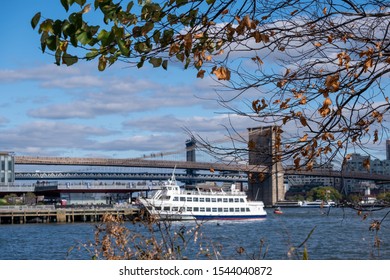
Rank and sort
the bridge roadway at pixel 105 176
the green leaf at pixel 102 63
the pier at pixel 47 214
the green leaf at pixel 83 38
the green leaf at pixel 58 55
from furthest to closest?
the bridge roadway at pixel 105 176
the pier at pixel 47 214
the green leaf at pixel 102 63
the green leaf at pixel 58 55
the green leaf at pixel 83 38

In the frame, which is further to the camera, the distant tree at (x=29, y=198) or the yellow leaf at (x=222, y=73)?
the distant tree at (x=29, y=198)

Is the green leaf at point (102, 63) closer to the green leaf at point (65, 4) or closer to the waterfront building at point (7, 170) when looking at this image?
the green leaf at point (65, 4)

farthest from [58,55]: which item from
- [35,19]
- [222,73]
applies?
[222,73]

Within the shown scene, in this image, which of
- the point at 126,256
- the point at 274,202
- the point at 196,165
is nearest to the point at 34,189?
the point at 196,165

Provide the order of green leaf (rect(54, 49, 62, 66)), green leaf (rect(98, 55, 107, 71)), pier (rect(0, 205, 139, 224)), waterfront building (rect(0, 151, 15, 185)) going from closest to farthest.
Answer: green leaf (rect(54, 49, 62, 66)) < green leaf (rect(98, 55, 107, 71)) < pier (rect(0, 205, 139, 224)) < waterfront building (rect(0, 151, 15, 185))

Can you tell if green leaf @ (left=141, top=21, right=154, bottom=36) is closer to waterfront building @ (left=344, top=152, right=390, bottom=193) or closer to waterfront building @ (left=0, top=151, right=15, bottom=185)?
waterfront building @ (left=344, top=152, right=390, bottom=193)

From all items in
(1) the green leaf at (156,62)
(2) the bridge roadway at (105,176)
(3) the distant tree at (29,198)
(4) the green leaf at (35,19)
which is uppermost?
(2) the bridge roadway at (105,176)

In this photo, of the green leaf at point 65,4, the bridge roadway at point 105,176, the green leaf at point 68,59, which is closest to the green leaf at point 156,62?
the green leaf at point 68,59

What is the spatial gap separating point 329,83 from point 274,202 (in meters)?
70.0

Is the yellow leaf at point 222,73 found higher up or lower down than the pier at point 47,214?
higher up

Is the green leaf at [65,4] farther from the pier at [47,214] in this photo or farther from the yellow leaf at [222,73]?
the pier at [47,214]

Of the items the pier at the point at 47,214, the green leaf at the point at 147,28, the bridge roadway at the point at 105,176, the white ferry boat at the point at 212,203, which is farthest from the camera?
the bridge roadway at the point at 105,176

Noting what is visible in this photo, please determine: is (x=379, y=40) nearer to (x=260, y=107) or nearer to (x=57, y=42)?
(x=260, y=107)

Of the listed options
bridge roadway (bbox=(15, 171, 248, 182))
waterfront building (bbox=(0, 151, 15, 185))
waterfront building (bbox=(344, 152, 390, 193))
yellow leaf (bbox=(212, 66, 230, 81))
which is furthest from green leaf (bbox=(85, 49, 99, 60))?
bridge roadway (bbox=(15, 171, 248, 182))
